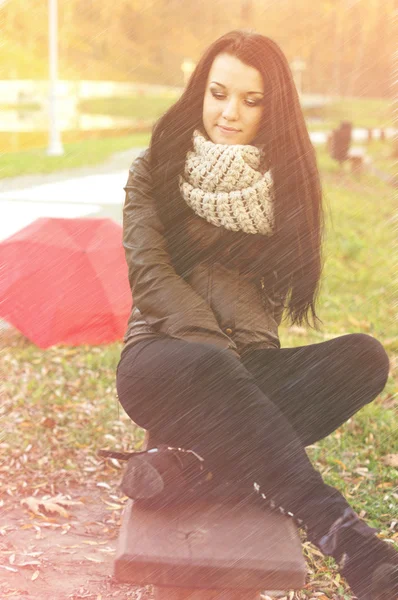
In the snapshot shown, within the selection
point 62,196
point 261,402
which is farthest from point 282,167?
point 62,196

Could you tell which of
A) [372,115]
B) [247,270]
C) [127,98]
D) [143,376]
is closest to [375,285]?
[247,270]

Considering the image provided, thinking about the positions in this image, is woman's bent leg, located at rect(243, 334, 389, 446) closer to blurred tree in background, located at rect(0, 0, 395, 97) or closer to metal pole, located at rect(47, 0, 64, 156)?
blurred tree in background, located at rect(0, 0, 395, 97)

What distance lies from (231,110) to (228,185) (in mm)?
257

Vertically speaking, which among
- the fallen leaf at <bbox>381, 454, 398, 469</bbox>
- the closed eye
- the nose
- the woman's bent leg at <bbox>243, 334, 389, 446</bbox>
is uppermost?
the closed eye

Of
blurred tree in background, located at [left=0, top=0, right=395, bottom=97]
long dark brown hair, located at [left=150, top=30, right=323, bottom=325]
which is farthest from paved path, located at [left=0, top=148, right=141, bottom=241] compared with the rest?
long dark brown hair, located at [left=150, top=30, right=323, bottom=325]

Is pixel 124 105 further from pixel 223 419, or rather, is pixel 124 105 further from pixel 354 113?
pixel 223 419

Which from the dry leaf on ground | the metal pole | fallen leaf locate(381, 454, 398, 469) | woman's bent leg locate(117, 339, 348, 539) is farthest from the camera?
the metal pole

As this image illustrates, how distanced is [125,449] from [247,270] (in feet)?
5.05

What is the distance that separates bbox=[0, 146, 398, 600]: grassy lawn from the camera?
350 cm

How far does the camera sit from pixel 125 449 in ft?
13.0

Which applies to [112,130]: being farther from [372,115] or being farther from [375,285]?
[375,285]

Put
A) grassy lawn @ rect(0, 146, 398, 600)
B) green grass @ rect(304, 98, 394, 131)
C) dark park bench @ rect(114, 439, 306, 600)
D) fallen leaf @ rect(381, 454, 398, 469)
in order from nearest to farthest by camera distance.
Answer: dark park bench @ rect(114, 439, 306, 600), grassy lawn @ rect(0, 146, 398, 600), fallen leaf @ rect(381, 454, 398, 469), green grass @ rect(304, 98, 394, 131)

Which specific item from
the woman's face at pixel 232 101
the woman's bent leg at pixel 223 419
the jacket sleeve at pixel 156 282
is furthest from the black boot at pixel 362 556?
the woman's face at pixel 232 101

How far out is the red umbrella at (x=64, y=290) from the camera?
14.8ft
